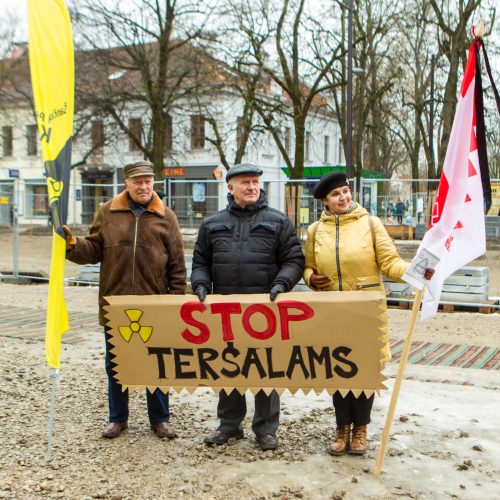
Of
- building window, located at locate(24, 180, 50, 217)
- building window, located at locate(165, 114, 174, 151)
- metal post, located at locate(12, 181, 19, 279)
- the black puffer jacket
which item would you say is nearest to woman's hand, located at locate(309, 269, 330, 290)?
the black puffer jacket

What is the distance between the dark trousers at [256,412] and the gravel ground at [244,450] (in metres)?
0.13

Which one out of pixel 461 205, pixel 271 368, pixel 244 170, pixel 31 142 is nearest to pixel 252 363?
pixel 271 368

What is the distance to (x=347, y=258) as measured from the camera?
4.35 metres

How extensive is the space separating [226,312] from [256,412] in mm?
772

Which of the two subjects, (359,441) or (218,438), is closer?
(359,441)

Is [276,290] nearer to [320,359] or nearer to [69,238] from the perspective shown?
[320,359]

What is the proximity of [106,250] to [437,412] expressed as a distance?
9.31 ft

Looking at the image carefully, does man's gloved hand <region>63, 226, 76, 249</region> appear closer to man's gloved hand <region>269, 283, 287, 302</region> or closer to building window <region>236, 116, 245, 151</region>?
man's gloved hand <region>269, 283, 287, 302</region>

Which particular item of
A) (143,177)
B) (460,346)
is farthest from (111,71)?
(143,177)

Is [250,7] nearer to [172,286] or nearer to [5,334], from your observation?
[5,334]

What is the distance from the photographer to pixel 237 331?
173 inches

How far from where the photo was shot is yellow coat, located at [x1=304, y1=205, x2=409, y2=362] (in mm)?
4340

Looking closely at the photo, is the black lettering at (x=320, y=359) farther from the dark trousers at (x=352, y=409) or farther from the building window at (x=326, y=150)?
the building window at (x=326, y=150)

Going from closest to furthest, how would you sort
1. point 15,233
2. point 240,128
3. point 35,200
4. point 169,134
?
1. point 15,233
2. point 35,200
3. point 240,128
4. point 169,134
